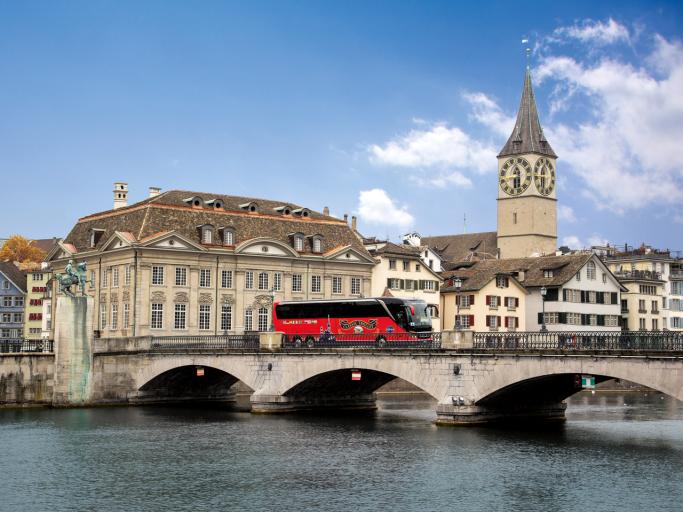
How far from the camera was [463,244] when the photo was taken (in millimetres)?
159500

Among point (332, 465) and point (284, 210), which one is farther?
point (284, 210)

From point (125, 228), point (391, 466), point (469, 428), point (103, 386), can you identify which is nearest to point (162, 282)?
point (125, 228)

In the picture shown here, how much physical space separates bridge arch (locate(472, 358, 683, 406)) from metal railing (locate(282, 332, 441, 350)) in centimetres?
466

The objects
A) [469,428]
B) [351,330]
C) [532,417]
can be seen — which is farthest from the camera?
[351,330]

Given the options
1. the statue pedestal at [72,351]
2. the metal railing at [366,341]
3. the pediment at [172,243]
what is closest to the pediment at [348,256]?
the pediment at [172,243]

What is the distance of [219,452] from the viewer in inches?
2172

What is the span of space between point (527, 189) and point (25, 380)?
9108cm

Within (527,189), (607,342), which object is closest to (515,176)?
(527,189)

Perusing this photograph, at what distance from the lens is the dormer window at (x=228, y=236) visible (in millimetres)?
104312

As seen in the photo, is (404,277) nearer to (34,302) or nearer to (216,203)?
(216,203)

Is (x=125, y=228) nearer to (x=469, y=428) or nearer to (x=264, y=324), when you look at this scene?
(x=264, y=324)

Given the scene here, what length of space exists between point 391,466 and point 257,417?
23.6 metres

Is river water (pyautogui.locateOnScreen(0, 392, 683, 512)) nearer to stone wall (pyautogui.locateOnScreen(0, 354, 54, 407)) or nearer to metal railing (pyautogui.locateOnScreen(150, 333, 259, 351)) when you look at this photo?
metal railing (pyautogui.locateOnScreen(150, 333, 259, 351))

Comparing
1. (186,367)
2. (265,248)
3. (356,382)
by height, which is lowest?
(356,382)
